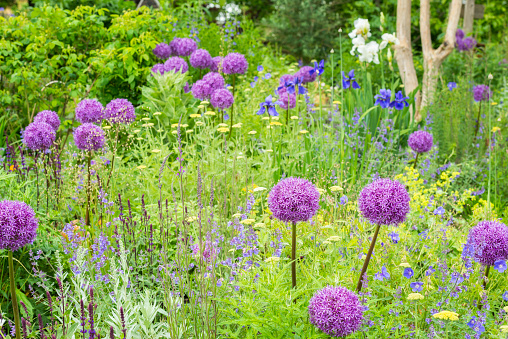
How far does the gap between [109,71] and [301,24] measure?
7235 mm

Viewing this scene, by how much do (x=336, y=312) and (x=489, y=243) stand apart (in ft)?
3.35

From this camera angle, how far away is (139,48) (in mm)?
5426

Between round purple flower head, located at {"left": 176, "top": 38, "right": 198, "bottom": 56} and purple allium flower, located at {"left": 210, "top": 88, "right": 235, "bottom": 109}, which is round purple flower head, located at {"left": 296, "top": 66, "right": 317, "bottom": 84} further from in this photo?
round purple flower head, located at {"left": 176, "top": 38, "right": 198, "bottom": 56}

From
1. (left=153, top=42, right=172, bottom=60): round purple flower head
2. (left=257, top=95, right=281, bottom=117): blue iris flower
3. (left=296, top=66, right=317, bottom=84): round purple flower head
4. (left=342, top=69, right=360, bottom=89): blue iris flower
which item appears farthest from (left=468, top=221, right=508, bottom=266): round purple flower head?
(left=153, top=42, right=172, bottom=60): round purple flower head

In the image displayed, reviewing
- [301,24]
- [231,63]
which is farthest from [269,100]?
[301,24]

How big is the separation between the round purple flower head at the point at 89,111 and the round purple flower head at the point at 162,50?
Answer: 1.98 m

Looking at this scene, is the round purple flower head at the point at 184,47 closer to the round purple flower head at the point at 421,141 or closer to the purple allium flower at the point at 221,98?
the purple allium flower at the point at 221,98

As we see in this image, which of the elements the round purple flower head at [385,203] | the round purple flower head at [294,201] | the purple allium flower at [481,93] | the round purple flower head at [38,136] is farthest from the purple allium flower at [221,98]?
the purple allium flower at [481,93]

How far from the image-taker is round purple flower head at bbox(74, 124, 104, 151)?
336 cm

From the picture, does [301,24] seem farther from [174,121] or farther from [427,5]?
[174,121]

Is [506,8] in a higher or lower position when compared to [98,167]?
higher

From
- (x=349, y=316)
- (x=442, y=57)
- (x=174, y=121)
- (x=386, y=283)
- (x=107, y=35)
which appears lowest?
(x=386, y=283)

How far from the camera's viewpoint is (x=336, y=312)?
1.73 m

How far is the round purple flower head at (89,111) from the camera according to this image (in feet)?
12.6
